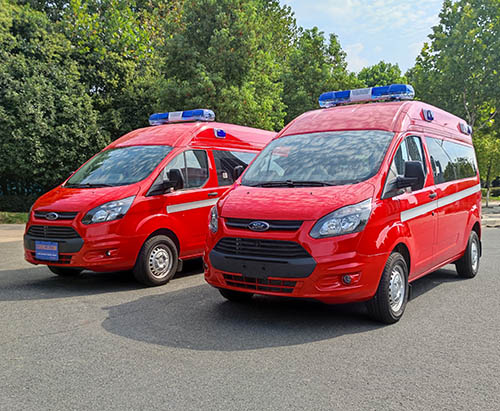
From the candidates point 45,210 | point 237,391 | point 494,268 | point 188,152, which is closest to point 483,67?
point 494,268

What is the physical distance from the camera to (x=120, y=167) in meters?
7.75

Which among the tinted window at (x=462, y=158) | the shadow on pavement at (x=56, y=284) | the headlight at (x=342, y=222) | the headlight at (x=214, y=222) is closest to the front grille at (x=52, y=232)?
the shadow on pavement at (x=56, y=284)

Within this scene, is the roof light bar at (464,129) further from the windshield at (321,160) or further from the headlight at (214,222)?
the headlight at (214,222)

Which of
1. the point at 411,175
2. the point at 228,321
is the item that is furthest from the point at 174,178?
the point at 411,175

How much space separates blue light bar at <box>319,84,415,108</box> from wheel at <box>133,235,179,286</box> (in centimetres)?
294


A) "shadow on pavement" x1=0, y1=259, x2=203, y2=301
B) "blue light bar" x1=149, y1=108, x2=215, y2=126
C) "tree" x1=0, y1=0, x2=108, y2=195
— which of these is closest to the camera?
"shadow on pavement" x1=0, y1=259, x2=203, y2=301

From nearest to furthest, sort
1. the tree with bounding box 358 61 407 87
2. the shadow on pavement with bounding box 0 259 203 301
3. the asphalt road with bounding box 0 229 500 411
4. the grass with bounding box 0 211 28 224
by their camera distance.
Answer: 1. the asphalt road with bounding box 0 229 500 411
2. the shadow on pavement with bounding box 0 259 203 301
3. the grass with bounding box 0 211 28 224
4. the tree with bounding box 358 61 407 87

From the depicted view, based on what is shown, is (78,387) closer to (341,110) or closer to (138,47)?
(341,110)

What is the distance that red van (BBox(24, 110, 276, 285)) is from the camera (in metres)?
6.79

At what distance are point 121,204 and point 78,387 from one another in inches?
135

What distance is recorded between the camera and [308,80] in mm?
29688

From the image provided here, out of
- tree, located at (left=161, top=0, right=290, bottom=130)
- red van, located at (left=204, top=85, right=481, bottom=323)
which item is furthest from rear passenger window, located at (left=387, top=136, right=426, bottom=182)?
tree, located at (left=161, top=0, right=290, bottom=130)

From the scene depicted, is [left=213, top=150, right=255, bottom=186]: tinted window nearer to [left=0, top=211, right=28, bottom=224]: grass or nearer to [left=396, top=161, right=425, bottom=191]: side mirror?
[left=396, top=161, right=425, bottom=191]: side mirror

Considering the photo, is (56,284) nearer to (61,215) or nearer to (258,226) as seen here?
(61,215)
